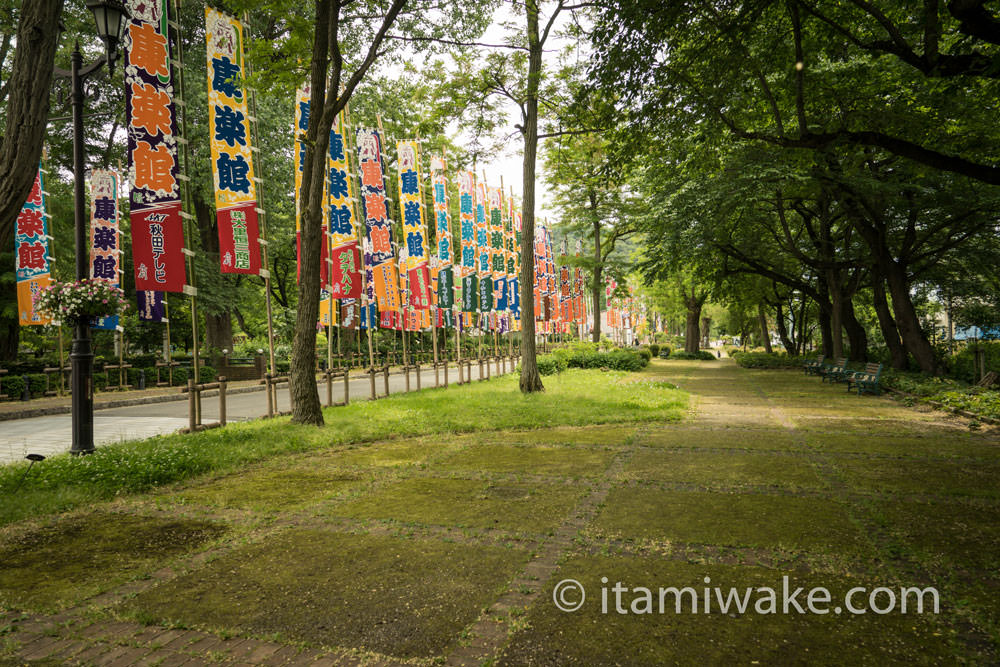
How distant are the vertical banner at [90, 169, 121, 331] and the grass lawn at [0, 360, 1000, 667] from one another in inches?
441

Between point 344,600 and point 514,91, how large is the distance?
15174mm

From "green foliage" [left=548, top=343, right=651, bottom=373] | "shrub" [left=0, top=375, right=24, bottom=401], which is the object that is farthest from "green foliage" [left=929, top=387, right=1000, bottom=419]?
"shrub" [left=0, top=375, right=24, bottom=401]

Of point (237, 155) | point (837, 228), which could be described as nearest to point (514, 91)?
point (237, 155)

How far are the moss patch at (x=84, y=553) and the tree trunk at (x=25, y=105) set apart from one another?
2.68 meters

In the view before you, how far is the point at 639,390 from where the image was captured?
15.4 meters

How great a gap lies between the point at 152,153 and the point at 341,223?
4.42 m

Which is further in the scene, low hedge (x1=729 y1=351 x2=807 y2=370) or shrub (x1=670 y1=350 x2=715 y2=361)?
shrub (x1=670 y1=350 x2=715 y2=361)

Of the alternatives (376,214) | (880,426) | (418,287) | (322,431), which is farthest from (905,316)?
(322,431)

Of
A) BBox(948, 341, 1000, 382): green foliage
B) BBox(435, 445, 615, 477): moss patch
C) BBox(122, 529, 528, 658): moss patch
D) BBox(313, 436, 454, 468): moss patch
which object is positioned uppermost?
BBox(948, 341, 1000, 382): green foliage

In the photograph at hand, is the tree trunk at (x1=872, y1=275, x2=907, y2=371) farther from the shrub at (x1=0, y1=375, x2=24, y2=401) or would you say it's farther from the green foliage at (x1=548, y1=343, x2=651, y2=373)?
the shrub at (x1=0, y1=375, x2=24, y2=401)

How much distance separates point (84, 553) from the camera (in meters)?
4.53

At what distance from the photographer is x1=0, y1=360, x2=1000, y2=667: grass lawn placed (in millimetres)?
3090

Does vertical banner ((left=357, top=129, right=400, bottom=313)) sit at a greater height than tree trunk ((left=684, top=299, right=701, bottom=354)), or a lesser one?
greater

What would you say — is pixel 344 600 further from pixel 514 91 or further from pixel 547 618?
pixel 514 91
